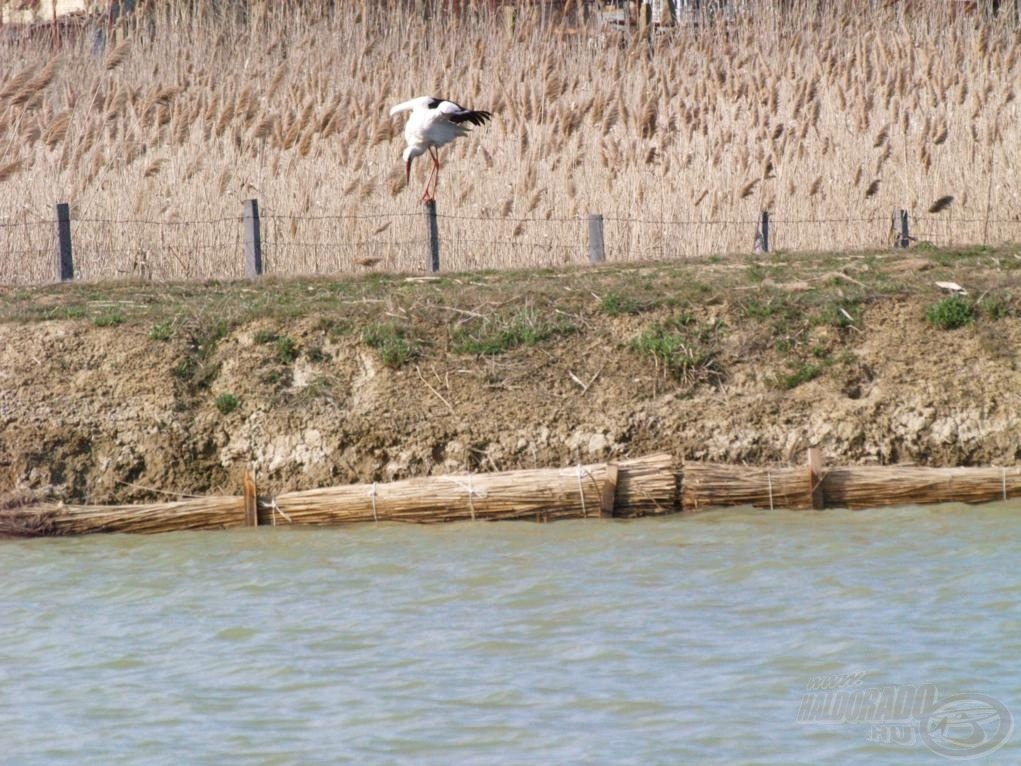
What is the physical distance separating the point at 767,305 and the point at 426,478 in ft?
11.4

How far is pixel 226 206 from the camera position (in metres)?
18.5

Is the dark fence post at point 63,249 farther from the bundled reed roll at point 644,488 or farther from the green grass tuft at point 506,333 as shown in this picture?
the bundled reed roll at point 644,488

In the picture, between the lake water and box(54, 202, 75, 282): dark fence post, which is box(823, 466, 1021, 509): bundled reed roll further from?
box(54, 202, 75, 282): dark fence post

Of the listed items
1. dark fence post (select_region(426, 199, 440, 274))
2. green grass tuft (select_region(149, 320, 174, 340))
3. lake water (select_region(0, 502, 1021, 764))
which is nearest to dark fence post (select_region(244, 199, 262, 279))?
dark fence post (select_region(426, 199, 440, 274))

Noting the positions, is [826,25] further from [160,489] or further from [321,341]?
[160,489]

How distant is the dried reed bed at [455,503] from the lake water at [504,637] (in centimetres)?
14

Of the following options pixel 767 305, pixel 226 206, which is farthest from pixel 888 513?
pixel 226 206

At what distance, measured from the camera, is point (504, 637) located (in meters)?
7.66

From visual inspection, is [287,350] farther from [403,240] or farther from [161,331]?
[403,240]

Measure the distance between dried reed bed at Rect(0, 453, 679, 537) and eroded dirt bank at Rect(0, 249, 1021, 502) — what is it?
571 mm

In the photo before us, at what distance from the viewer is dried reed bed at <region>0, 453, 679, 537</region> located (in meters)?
10.2

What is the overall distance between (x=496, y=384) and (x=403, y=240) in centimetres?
660

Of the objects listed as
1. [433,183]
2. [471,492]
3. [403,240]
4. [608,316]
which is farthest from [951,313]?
[433,183]

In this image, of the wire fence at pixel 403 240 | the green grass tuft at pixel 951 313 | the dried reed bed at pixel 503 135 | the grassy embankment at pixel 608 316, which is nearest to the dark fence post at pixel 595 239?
the wire fence at pixel 403 240
